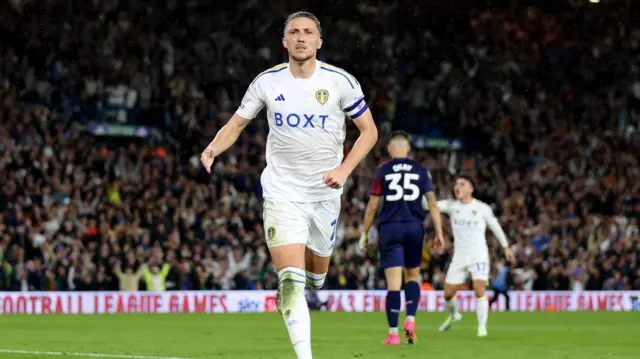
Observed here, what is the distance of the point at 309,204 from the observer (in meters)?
8.77

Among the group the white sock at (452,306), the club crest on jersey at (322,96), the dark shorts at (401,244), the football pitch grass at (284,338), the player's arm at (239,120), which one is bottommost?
the football pitch grass at (284,338)

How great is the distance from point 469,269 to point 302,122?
27.6 feet

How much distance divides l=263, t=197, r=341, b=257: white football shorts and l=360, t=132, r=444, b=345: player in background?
15.5 feet

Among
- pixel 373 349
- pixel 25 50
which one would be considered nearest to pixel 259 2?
pixel 25 50

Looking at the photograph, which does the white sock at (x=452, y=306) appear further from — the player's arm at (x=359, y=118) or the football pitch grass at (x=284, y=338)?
the player's arm at (x=359, y=118)

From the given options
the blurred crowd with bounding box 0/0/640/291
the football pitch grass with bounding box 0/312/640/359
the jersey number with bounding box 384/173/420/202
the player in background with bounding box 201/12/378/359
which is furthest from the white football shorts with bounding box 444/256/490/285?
the blurred crowd with bounding box 0/0/640/291

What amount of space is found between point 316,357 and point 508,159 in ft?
78.8

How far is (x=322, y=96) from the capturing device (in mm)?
8648

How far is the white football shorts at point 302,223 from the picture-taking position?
856 cm

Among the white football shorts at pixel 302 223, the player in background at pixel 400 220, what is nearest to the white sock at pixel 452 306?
the player in background at pixel 400 220

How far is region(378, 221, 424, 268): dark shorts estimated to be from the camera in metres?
13.8

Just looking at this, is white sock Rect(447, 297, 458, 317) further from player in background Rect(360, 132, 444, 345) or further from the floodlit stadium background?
player in background Rect(360, 132, 444, 345)

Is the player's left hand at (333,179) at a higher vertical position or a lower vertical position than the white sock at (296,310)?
higher

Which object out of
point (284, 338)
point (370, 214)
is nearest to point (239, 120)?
point (370, 214)
